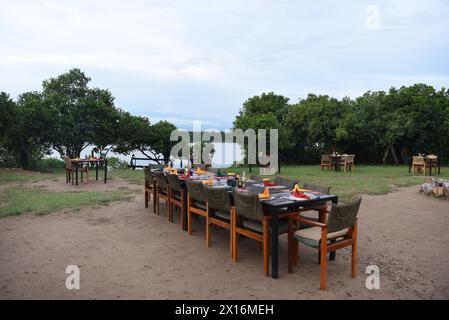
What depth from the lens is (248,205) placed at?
133 inches

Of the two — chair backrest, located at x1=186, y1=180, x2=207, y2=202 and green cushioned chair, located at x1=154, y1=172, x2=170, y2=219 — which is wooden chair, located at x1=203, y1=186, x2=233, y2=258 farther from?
green cushioned chair, located at x1=154, y1=172, x2=170, y2=219

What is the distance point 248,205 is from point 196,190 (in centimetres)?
113

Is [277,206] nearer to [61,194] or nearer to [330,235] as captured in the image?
[330,235]

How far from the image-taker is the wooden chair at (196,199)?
4.25 meters

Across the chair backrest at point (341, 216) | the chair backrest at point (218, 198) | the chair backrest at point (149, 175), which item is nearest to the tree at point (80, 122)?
the chair backrest at point (149, 175)

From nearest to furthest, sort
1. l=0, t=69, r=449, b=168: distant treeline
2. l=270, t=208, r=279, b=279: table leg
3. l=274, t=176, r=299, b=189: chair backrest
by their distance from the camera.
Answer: l=270, t=208, r=279, b=279: table leg → l=274, t=176, r=299, b=189: chair backrest → l=0, t=69, r=449, b=168: distant treeline

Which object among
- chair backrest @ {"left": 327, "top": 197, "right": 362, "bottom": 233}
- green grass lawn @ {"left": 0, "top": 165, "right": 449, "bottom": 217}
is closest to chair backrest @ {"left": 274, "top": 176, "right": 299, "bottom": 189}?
chair backrest @ {"left": 327, "top": 197, "right": 362, "bottom": 233}

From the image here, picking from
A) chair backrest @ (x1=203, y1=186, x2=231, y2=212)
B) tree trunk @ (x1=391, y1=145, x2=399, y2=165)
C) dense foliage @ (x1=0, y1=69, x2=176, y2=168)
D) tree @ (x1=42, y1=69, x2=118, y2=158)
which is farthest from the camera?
tree trunk @ (x1=391, y1=145, x2=399, y2=165)

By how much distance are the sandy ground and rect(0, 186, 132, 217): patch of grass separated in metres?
0.60

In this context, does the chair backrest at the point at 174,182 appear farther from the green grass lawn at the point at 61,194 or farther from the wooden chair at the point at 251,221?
the green grass lawn at the point at 61,194

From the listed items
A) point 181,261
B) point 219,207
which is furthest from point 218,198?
point 181,261

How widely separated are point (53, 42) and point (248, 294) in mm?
11450

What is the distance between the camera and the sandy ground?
2953 millimetres

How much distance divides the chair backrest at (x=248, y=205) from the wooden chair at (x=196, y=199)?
28.4 inches
